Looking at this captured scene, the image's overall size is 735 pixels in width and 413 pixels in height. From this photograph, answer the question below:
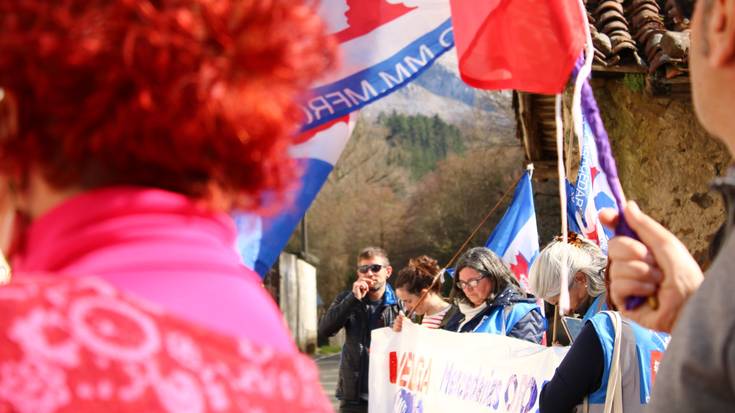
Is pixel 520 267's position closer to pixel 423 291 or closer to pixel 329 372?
pixel 423 291

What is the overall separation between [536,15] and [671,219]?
4.73 meters

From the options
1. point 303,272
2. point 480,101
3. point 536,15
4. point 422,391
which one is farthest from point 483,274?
point 480,101

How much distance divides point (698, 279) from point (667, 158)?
19.9ft

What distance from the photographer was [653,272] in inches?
71.2

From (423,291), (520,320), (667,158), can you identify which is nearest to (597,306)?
(520,320)

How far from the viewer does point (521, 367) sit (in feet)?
16.5

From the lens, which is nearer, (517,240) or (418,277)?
(418,277)

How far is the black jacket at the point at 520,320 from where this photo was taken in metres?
5.62

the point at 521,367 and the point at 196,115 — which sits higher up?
the point at 196,115

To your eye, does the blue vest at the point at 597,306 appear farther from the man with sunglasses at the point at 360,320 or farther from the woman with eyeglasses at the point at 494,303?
the man with sunglasses at the point at 360,320

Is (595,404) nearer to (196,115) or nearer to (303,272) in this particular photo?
(196,115)

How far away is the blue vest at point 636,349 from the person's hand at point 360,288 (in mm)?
3610

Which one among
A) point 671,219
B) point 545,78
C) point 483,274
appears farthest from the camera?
point 671,219

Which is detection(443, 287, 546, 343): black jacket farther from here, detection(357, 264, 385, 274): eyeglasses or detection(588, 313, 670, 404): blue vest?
detection(588, 313, 670, 404): blue vest
